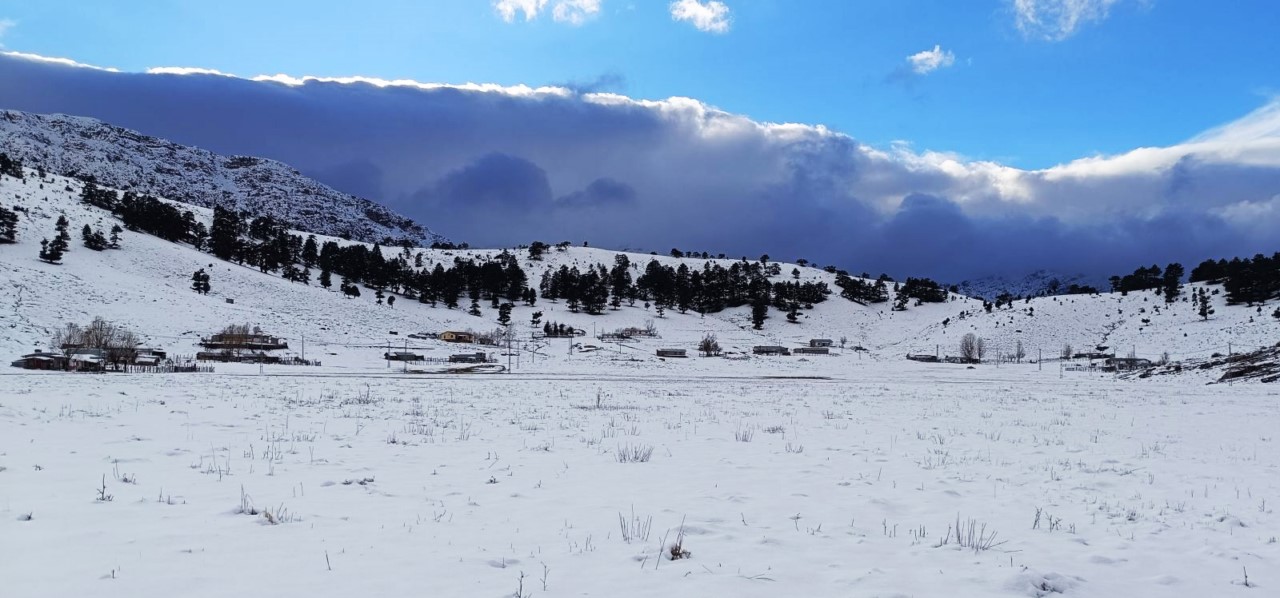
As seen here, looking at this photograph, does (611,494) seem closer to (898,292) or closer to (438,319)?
(438,319)

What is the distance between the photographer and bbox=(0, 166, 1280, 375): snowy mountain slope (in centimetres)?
6269

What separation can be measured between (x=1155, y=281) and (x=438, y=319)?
13710cm

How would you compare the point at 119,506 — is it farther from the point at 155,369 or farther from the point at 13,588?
the point at 155,369

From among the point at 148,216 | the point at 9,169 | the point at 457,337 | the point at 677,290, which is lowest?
the point at 457,337

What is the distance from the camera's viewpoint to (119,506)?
25.6 feet

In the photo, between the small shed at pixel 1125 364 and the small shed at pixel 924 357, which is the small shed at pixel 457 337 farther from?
the small shed at pixel 1125 364

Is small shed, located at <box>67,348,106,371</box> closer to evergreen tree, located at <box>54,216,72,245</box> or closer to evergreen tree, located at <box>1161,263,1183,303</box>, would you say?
evergreen tree, located at <box>54,216,72,245</box>

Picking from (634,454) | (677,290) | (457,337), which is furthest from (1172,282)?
(634,454)

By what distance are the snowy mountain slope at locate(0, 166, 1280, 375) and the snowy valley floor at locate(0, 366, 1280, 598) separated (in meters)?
40.4

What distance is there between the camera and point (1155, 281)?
130 m

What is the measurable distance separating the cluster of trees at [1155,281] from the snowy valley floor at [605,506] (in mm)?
122495

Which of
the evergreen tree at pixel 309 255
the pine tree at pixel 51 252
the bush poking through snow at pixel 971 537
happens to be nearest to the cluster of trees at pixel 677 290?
the evergreen tree at pixel 309 255

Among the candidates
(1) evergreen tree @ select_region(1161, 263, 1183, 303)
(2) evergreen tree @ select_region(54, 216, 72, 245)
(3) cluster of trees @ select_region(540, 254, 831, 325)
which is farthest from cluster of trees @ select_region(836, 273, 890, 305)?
(2) evergreen tree @ select_region(54, 216, 72, 245)

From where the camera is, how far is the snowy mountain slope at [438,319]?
62.7 metres
